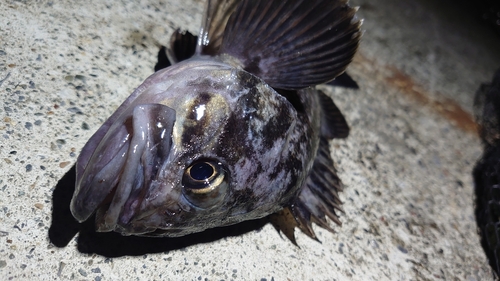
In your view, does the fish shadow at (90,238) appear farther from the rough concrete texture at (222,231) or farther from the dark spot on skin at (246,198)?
the dark spot on skin at (246,198)

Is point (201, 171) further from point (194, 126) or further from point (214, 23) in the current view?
point (214, 23)

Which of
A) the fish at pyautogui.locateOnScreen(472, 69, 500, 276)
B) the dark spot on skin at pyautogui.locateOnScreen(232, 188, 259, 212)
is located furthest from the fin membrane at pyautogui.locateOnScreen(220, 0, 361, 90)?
the fish at pyautogui.locateOnScreen(472, 69, 500, 276)

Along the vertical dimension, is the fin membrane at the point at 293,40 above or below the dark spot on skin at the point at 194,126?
above

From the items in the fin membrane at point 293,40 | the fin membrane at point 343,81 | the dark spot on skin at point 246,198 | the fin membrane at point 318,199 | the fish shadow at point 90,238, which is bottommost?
the fish shadow at point 90,238

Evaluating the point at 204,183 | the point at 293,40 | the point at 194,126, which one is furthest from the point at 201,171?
the point at 293,40

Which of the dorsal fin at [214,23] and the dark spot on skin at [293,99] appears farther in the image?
the dorsal fin at [214,23]

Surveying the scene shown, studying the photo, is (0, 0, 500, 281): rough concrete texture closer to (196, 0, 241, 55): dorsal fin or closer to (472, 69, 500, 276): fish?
(472, 69, 500, 276): fish

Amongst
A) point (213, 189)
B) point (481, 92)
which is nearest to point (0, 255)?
point (213, 189)

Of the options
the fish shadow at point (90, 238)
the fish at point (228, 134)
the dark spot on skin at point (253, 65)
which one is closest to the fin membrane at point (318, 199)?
the fish at point (228, 134)
